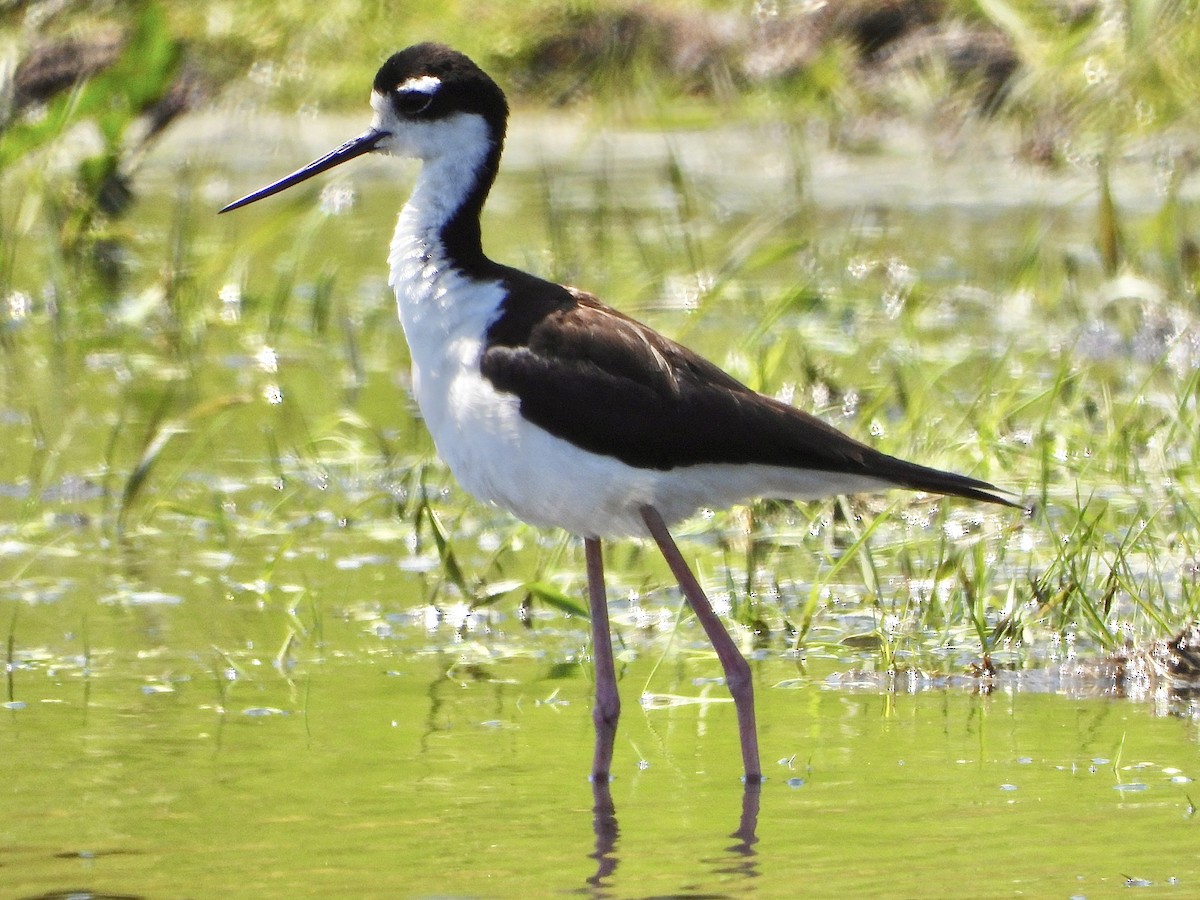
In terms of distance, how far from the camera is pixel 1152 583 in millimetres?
4926

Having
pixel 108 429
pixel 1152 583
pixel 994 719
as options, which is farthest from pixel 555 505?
pixel 108 429

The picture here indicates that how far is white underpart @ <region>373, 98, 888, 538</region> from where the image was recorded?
4.15m

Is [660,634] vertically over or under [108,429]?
under

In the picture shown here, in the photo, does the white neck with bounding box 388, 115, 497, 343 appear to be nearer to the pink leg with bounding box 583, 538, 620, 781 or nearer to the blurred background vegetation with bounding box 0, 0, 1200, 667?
the pink leg with bounding box 583, 538, 620, 781

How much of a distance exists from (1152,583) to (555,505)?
1516 millimetres

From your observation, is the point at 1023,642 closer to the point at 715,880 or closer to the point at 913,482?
the point at 913,482

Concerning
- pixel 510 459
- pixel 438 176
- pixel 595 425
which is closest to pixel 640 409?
pixel 595 425

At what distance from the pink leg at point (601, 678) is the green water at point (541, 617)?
50mm

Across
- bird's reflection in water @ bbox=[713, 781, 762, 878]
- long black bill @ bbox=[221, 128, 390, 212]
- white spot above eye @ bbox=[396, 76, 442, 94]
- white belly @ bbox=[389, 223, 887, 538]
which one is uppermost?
white spot above eye @ bbox=[396, 76, 442, 94]

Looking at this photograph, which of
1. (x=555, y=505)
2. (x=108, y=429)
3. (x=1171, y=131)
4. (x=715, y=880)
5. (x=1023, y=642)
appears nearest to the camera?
(x=715, y=880)

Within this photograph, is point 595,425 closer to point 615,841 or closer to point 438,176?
point 438,176

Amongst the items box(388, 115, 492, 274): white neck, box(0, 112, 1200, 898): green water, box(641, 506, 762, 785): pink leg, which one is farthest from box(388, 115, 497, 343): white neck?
box(0, 112, 1200, 898): green water

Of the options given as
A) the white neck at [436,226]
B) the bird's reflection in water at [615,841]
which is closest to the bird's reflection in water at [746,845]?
the bird's reflection in water at [615,841]

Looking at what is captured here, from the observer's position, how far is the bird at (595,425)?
4.15 meters
